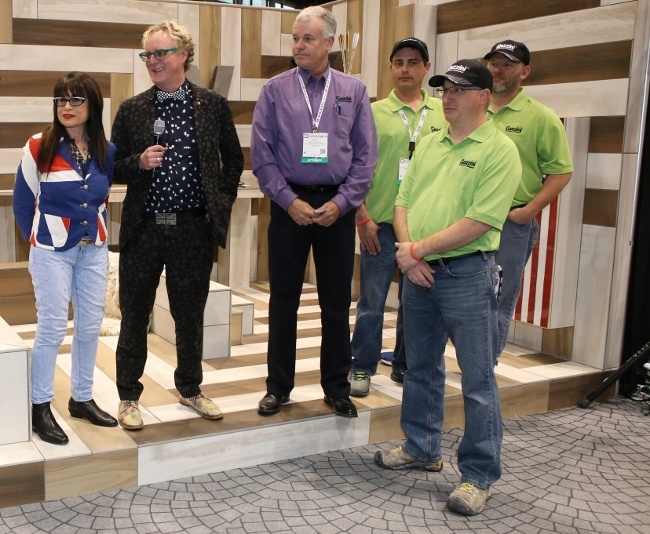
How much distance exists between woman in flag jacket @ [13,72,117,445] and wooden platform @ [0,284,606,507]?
6.1 inches

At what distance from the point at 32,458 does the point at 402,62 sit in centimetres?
209

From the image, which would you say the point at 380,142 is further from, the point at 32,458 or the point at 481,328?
the point at 32,458

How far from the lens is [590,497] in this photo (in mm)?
2975

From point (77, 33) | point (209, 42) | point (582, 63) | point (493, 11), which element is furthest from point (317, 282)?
point (209, 42)

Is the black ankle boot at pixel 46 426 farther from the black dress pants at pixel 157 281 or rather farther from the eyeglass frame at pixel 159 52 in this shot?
the eyeglass frame at pixel 159 52

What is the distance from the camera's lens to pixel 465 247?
2.69m

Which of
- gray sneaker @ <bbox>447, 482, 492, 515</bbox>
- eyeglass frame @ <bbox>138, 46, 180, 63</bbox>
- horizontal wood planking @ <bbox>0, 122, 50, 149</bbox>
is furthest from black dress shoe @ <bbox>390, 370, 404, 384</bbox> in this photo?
horizontal wood planking @ <bbox>0, 122, 50, 149</bbox>

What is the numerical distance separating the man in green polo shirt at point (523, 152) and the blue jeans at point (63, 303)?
173 cm

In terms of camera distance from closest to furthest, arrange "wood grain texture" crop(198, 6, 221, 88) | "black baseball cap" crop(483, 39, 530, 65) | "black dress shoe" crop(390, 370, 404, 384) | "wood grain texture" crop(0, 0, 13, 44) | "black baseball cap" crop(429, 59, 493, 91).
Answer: "black baseball cap" crop(429, 59, 493, 91) → "black baseball cap" crop(483, 39, 530, 65) → "black dress shoe" crop(390, 370, 404, 384) → "wood grain texture" crop(0, 0, 13, 44) → "wood grain texture" crop(198, 6, 221, 88)

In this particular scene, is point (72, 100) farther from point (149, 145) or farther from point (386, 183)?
point (386, 183)

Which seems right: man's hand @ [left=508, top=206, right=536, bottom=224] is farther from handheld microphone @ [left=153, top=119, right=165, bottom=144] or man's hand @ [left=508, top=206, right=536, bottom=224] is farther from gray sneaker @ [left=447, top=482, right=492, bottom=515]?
handheld microphone @ [left=153, top=119, right=165, bottom=144]

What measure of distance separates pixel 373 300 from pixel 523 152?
0.92 metres

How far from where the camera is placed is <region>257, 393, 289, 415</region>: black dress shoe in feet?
10.6

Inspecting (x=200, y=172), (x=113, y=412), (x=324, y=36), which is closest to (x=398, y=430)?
(x=113, y=412)
